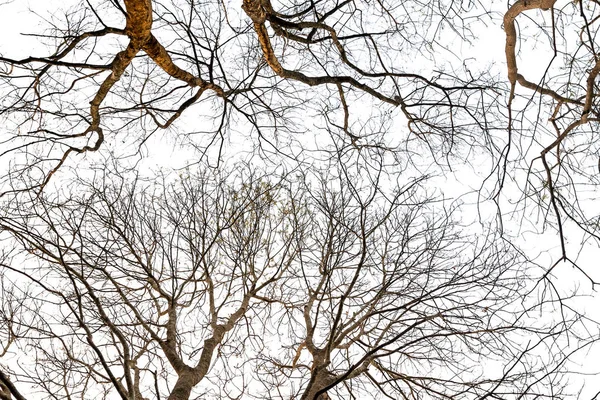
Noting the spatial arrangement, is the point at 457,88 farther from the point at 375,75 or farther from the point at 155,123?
the point at 155,123

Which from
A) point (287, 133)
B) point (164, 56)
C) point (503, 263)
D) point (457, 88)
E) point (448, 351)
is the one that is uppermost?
point (287, 133)

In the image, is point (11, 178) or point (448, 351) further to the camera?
point (448, 351)

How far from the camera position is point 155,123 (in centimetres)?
519

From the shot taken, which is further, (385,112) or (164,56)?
(385,112)

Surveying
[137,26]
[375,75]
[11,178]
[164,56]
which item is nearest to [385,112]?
[375,75]

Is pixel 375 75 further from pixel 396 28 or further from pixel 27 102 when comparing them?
pixel 27 102

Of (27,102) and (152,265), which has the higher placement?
(27,102)

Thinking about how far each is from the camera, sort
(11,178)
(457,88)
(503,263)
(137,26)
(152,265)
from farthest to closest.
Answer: (152,265)
(503,263)
(11,178)
(457,88)
(137,26)

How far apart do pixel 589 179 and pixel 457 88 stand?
1293 mm

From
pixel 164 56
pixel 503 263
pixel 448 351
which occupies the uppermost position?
pixel 164 56

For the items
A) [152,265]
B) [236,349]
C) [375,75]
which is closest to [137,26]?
[375,75]

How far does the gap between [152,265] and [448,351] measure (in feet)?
10.8

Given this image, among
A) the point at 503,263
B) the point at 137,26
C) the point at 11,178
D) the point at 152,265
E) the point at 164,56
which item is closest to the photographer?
the point at 137,26

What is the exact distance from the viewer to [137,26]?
348 centimetres
